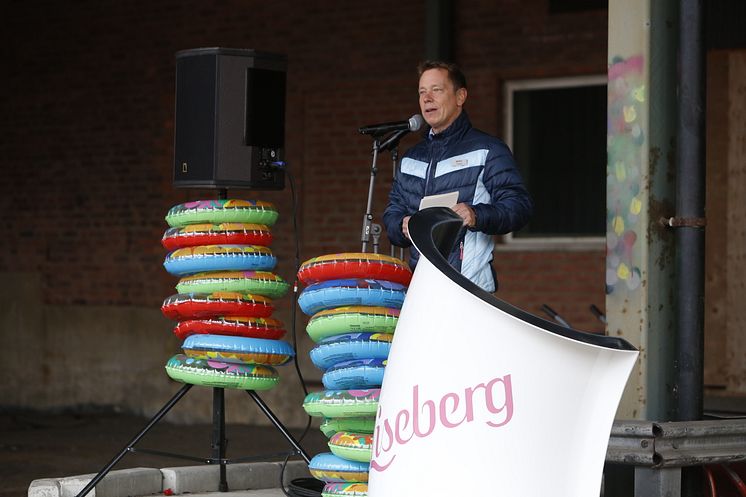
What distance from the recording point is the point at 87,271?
10867 mm

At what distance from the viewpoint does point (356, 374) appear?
187 inches

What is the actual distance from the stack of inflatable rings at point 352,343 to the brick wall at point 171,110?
4.10 m

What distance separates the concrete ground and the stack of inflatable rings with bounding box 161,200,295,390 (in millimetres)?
1656

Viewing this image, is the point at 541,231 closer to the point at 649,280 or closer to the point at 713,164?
the point at 713,164

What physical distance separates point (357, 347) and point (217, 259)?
99cm

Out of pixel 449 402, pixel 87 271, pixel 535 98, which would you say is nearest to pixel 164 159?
pixel 87 271

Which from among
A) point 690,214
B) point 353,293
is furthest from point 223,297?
point 690,214

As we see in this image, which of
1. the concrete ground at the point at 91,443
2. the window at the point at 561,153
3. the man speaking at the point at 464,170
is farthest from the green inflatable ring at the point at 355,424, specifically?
the window at the point at 561,153

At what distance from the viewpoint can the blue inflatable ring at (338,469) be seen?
4777 mm

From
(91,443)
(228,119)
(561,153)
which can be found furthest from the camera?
(91,443)

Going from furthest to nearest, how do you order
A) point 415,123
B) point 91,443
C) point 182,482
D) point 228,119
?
point 91,443
point 182,482
point 228,119
point 415,123

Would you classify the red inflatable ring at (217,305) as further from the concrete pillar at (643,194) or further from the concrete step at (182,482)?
the concrete pillar at (643,194)

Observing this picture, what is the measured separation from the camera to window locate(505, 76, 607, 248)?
8.82 meters

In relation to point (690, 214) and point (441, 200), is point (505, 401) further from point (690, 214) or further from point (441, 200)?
point (690, 214)
